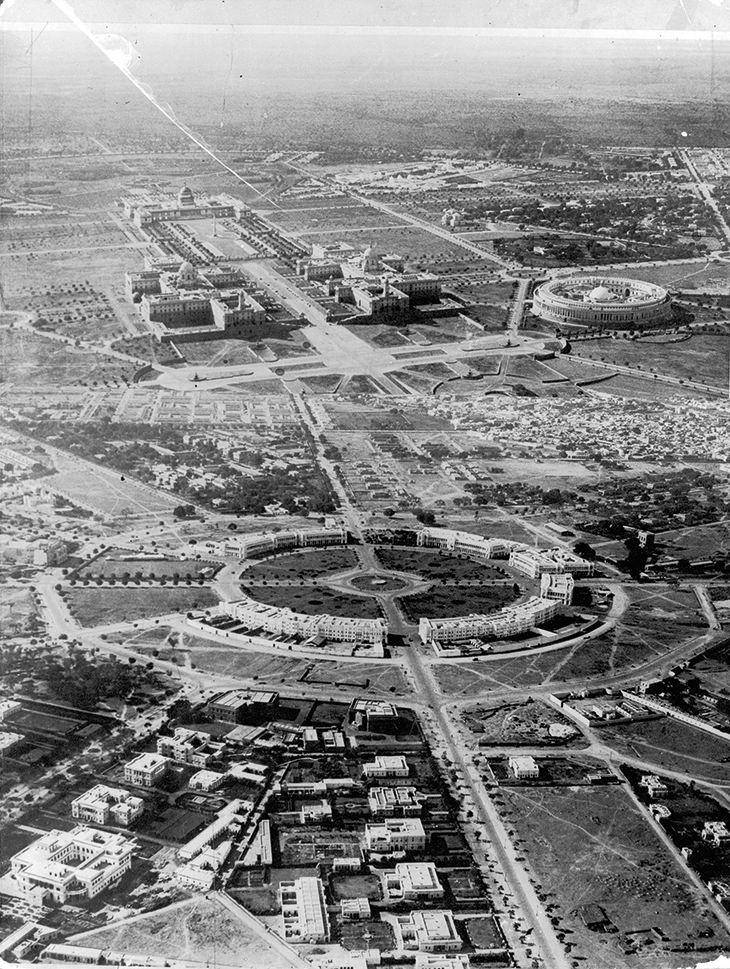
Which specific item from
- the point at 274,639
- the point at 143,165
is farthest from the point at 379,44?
the point at 274,639

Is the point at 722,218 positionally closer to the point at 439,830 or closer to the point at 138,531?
the point at 138,531

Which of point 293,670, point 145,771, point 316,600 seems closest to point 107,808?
point 145,771

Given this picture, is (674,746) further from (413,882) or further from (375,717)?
(413,882)

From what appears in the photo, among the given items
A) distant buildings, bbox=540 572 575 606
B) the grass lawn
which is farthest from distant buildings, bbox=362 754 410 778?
the grass lawn

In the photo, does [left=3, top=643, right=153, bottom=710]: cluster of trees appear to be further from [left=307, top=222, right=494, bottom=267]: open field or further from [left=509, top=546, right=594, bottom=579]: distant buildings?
[left=307, top=222, right=494, bottom=267]: open field

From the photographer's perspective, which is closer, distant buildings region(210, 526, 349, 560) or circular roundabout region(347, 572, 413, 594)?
circular roundabout region(347, 572, 413, 594)

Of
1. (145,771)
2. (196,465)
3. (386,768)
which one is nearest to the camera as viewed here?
(145,771)

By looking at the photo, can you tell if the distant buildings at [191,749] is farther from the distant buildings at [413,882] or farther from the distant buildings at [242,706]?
the distant buildings at [413,882]
